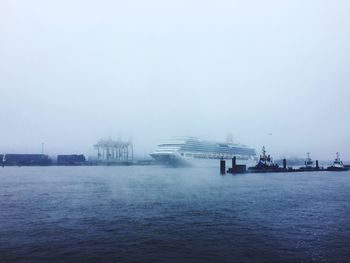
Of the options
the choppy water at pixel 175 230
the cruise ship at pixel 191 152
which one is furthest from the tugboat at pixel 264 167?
the choppy water at pixel 175 230

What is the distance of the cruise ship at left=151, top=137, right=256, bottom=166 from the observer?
107 m

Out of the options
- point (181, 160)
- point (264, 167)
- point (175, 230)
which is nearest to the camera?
point (175, 230)

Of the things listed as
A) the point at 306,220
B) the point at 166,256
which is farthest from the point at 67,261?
the point at 306,220

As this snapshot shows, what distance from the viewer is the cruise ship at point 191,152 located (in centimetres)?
10738

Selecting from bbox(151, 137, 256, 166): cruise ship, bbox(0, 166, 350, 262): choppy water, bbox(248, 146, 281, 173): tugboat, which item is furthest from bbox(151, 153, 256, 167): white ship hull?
bbox(0, 166, 350, 262): choppy water

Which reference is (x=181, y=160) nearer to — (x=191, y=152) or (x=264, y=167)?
(x=191, y=152)

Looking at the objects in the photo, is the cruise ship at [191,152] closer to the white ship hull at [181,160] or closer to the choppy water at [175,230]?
the white ship hull at [181,160]

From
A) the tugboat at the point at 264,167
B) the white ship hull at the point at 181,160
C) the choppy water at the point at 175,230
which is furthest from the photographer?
the white ship hull at the point at 181,160

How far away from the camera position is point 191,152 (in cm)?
11038

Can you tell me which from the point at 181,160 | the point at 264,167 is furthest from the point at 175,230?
the point at 181,160

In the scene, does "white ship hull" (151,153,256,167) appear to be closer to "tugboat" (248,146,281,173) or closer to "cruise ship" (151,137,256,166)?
"cruise ship" (151,137,256,166)

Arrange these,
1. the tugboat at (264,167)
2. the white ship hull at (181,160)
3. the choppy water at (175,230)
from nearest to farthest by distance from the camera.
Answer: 1. the choppy water at (175,230)
2. the tugboat at (264,167)
3. the white ship hull at (181,160)

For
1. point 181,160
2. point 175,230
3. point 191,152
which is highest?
point 191,152

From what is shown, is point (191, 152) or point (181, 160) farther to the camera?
point (191, 152)
